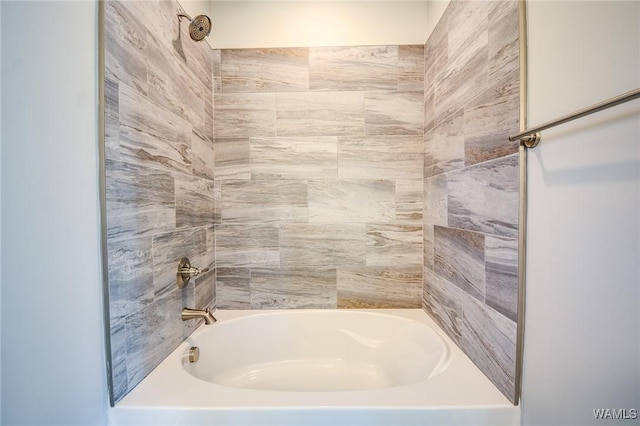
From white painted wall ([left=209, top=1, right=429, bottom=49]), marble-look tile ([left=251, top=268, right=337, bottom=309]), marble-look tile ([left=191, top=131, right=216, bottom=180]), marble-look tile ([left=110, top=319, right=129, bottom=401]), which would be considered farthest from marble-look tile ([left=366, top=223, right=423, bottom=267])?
marble-look tile ([left=110, top=319, right=129, bottom=401])

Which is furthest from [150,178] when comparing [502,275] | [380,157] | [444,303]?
[444,303]

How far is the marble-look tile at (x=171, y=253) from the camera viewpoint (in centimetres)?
112

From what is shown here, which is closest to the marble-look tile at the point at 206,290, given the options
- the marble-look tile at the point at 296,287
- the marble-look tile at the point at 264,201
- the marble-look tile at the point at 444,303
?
the marble-look tile at the point at 296,287

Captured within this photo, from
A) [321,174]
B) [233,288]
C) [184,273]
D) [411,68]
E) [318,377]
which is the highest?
[411,68]

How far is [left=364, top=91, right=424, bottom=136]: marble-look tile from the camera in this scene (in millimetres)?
1680

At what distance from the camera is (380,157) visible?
169 cm

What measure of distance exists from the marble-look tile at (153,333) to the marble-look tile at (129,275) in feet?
0.17

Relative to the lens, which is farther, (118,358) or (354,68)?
(354,68)

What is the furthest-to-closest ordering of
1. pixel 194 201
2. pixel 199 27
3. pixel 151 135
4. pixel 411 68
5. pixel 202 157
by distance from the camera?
pixel 411 68 → pixel 202 157 → pixel 194 201 → pixel 199 27 → pixel 151 135

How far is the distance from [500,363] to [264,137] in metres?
1.57

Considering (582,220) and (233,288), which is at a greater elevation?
(582,220)

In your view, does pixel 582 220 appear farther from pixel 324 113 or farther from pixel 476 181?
pixel 324 113

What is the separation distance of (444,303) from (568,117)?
1041mm

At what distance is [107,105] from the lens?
849 mm
